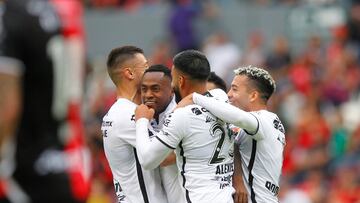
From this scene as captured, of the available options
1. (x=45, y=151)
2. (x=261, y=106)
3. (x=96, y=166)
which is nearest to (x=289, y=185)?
(x=96, y=166)

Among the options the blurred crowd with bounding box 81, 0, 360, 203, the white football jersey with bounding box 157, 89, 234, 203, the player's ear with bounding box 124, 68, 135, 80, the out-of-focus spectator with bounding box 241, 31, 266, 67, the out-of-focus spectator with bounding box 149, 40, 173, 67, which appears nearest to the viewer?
the white football jersey with bounding box 157, 89, 234, 203

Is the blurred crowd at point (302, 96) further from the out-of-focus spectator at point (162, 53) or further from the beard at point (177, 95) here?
the beard at point (177, 95)

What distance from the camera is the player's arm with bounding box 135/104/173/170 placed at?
8.96 metres

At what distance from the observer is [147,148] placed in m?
8.98

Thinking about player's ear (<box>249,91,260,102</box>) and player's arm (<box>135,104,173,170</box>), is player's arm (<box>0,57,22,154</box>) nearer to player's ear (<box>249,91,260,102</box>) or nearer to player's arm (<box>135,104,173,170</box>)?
player's arm (<box>135,104,173,170</box>)

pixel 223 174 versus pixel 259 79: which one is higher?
pixel 259 79

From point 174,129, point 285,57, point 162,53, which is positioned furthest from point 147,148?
point 285,57

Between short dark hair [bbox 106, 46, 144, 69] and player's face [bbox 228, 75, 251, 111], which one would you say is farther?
short dark hair [bbox 106, 46, 144, 69]

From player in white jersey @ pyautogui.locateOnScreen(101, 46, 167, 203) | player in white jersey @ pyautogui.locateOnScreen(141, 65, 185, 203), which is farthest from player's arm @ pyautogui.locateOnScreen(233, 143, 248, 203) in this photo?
player in white jersey @ pyautogui.locateOnScreen(101, 46, 167, 203)

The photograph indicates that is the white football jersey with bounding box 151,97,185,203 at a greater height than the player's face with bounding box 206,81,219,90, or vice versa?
the player's face with bounding box 206,81,219,90

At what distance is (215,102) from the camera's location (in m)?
8.98

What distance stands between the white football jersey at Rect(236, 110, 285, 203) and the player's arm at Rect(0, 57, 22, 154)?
3.55m

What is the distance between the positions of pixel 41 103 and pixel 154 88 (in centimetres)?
303

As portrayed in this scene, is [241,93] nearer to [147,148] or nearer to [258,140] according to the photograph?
[258,140]
